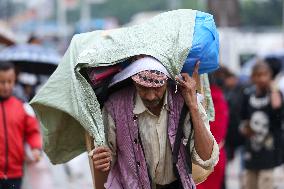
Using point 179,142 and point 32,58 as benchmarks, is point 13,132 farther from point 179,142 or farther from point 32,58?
point 32,58

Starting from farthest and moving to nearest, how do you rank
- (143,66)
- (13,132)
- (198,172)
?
(13,132)
(198,172)
(143,66)

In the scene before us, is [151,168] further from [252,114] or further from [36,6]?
[36,6]

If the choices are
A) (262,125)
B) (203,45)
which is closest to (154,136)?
(203,45)

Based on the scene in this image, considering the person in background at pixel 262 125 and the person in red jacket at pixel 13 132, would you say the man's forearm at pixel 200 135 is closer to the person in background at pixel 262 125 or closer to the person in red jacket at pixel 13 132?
the person in red jacket at pixel 13 132

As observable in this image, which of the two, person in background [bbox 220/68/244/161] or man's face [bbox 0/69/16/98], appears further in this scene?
person in background [bbox 220/68/244/161]

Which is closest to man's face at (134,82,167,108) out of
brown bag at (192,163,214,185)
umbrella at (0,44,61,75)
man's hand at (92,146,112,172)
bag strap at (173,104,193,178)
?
bag strap at (173,104,193,178)

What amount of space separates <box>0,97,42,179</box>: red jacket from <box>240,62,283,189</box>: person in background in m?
2.60

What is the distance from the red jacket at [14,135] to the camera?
7.30 meters

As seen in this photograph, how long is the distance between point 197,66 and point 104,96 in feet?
1.74

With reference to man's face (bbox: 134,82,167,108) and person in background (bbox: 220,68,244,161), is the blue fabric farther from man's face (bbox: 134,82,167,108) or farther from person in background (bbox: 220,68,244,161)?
person in background (bbox: 220,68,244,161)

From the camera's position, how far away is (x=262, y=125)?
30.2 ft

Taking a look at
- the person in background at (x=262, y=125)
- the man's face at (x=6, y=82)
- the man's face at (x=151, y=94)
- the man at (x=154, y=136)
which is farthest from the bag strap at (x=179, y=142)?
the person in background at (x=262, y=125)

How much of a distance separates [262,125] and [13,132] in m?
2.90

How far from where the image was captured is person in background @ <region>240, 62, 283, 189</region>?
914 centimetres
